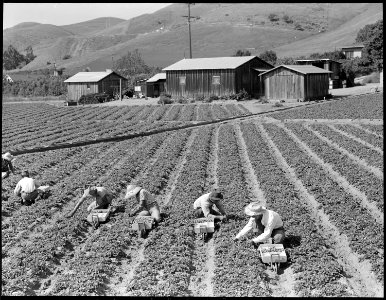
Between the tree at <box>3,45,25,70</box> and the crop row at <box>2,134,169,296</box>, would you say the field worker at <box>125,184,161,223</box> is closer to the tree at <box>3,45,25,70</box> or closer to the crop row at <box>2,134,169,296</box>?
the crop row at <box>2,134,169,296</box>

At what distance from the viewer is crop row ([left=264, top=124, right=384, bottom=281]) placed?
1173cm

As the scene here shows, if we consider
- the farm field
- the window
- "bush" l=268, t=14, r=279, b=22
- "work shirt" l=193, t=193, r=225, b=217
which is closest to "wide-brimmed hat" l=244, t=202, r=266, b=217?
the farm field

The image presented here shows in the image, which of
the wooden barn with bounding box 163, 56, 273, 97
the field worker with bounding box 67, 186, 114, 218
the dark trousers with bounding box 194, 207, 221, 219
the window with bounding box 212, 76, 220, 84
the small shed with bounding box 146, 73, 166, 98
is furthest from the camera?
the small shed with bounding box 146, 73, 166, 98

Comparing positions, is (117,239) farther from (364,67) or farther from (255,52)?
(255,52)

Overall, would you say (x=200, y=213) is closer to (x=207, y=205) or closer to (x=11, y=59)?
(x=207, y=205)

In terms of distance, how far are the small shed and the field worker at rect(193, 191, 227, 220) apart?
54007 millimetres

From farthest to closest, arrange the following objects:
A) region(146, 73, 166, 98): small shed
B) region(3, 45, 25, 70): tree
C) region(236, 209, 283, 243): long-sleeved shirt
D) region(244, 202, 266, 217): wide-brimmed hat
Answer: region(3, 45, 25, 70): tree, region(146, 73, 166, 98): small shed, region(236, 209, 283, 243): long-sleeved shirt, region(244, 202, 266, 217): wide-brimmed hat

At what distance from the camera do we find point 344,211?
47.7 feet

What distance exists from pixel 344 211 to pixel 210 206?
3569 millimetres

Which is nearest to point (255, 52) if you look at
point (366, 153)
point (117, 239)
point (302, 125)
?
point (302, 125)

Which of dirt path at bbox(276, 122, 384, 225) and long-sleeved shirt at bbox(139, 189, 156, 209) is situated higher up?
long-sleeved shirt at bbox(139, 189, 156, 209)

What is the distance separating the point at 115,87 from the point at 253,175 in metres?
52.0

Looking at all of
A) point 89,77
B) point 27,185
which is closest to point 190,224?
point 27,185

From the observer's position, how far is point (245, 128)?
34.6 metres
